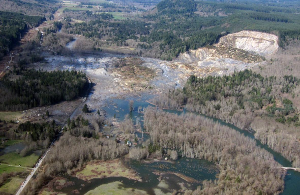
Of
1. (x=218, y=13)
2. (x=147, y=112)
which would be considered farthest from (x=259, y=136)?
(x=218, y=13)

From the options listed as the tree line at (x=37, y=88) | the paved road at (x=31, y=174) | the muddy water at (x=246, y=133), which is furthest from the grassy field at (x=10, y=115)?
the muddy water at (x=246, y=133)

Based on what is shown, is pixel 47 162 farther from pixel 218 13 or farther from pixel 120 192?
pixel 218 13

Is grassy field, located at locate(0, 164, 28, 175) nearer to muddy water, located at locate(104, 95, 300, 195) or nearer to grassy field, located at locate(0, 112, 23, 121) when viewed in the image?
grassy field, located at locate(0, 112, 23, 121)

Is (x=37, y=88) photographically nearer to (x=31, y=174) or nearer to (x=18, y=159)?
(x=18, y=159)

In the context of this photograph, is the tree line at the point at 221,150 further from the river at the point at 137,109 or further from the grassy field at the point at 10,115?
the grassy field at the point at 10,115

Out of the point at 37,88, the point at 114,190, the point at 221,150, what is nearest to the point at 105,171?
the point at 114,190

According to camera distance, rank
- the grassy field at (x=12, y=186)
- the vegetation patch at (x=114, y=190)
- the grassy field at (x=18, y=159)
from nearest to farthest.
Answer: the grassy field at (x=12, y=186)
the vegetation patch at (x=114, y=190)
the grassy field at (x=18, y=159)
